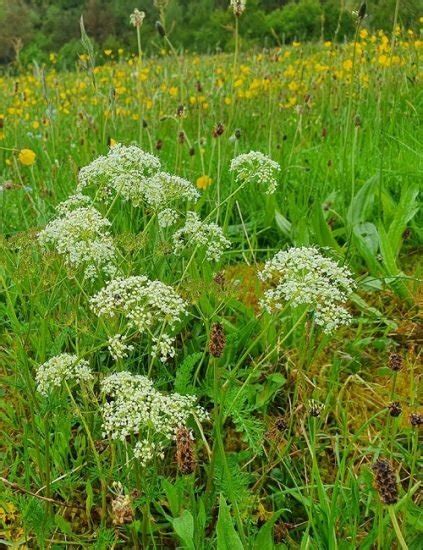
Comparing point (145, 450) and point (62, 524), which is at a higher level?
point (145, 450)

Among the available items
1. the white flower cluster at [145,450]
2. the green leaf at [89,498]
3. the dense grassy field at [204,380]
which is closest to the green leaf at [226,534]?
the dense grassy field at [204,380]

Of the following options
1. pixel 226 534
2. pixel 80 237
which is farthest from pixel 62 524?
pixel 80 237

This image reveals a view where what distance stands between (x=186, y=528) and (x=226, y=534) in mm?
88

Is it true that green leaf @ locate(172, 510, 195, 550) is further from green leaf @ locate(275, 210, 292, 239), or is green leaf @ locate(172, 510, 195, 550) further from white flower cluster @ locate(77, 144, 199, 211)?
green leaf @ locate(275, 210, 292, 239)

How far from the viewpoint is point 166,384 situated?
194 centimetres

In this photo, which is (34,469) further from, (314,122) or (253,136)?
(314,122)

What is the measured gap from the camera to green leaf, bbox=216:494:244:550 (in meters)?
1.25

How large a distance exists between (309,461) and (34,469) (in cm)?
77

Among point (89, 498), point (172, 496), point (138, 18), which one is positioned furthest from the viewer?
point (138, 18)

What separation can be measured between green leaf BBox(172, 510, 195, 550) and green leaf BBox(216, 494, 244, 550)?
0.07m

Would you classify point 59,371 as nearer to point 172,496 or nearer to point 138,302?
point 138,302

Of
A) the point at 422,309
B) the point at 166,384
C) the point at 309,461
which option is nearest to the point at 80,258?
the point at 166,384

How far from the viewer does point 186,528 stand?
1.29 metres

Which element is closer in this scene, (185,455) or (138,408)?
(185,455)
